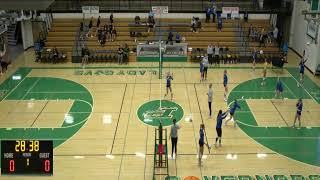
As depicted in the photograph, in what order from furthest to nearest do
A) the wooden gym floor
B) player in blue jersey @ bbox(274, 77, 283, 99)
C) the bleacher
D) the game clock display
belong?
the bleacher → player in blue jersey @ bbox(274, 77, 283, 99) → the wooden gym floor → the game clock display

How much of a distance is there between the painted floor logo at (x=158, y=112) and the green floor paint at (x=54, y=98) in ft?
9.74

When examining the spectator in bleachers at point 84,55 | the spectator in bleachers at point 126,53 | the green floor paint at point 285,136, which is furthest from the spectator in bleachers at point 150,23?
the green floor paint at point 285,136

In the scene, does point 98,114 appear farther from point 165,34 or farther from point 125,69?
point 165,34

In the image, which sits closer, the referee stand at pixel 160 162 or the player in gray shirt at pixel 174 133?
the referee stand at pixel 160 162

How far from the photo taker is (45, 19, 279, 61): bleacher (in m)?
35.0

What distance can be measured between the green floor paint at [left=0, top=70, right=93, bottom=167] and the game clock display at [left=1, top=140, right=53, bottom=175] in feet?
24.2

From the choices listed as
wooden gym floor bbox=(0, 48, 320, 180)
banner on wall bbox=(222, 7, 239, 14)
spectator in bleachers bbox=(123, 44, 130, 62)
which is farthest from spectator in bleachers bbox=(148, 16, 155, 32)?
banner on wall bbox=(222, 7, 239, 14)

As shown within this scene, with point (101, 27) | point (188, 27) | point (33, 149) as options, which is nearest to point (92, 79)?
point (101, 27)

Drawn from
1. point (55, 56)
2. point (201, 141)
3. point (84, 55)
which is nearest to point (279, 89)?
point (201, 141)

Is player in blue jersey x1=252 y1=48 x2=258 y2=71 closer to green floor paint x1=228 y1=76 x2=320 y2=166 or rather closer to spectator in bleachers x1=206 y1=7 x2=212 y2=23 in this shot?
green floor paint x1=228 y1=76 x2=320 y2=166

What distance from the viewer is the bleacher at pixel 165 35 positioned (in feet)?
115

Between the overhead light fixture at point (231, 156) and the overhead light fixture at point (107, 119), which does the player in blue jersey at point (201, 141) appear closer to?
the overhead light fixture at point (231, 156)

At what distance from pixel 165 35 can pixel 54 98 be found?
519 inches

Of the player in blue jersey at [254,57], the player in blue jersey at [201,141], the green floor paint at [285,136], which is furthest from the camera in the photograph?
the player in blue jersey at [254,57]
